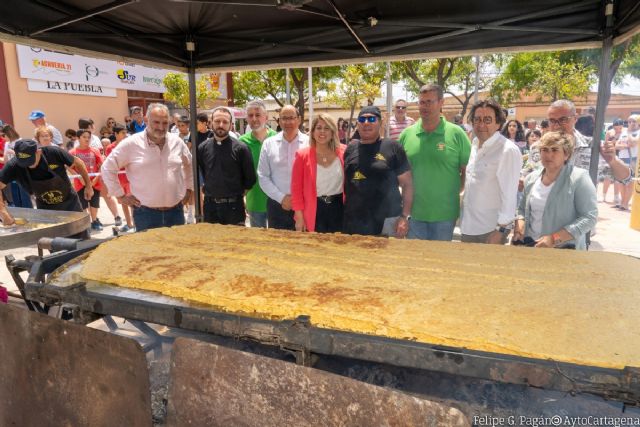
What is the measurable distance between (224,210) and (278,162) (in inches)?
28.4

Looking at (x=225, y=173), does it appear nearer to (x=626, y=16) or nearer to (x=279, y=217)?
(x=279, y=217)

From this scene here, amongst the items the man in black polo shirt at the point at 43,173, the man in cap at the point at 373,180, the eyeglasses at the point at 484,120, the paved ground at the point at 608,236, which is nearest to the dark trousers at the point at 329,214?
the man in cap at the point at 373,180

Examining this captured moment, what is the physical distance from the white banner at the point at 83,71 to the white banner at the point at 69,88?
0.40 ft

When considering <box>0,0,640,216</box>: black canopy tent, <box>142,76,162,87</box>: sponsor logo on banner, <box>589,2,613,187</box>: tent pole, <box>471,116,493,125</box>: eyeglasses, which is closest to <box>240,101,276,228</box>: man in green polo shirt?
<box>0,0,640,216</box>: black canopy tent

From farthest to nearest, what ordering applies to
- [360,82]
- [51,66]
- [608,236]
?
[360,82] < [51,66] < [608,236]

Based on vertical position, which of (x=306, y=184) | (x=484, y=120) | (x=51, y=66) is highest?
(x=51, y=66)

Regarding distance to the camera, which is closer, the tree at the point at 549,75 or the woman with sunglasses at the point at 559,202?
the woman with sunglasses at the point at 559,202

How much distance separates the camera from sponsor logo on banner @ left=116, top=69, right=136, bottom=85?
1852 centimetres

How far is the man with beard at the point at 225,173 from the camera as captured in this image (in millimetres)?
4363

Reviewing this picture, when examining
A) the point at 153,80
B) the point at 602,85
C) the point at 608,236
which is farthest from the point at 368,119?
the point at 153,80

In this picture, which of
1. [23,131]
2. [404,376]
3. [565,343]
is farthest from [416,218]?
[23,131]

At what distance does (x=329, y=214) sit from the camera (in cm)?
387

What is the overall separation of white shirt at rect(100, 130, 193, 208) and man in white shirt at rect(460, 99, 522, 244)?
9.01ft

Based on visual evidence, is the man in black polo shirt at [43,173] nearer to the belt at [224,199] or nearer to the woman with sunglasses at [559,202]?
the belt at [224,199]
